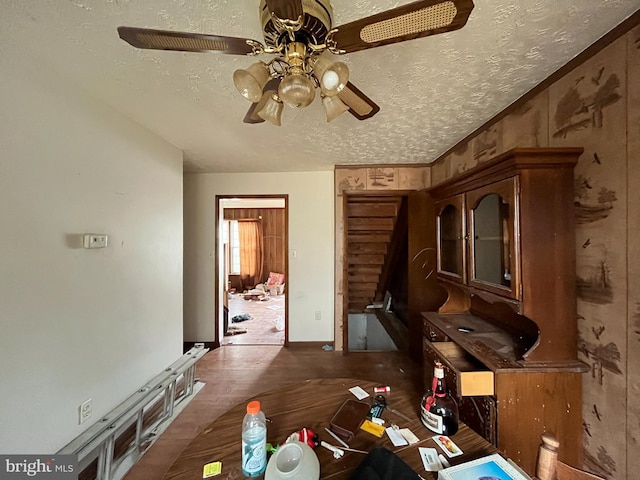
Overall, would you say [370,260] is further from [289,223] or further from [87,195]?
[87,195]

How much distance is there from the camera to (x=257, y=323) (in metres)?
4.17

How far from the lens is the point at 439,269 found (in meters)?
1.97

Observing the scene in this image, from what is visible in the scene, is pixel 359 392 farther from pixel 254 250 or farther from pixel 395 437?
pixel 254 250

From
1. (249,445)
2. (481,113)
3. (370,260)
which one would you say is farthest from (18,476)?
(370,260)

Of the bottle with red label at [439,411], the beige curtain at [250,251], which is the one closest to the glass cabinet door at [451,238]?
the bottle with red label at [439,411]

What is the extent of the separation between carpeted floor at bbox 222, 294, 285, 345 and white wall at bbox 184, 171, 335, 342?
1.57ft

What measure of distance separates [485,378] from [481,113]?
1.62 meters

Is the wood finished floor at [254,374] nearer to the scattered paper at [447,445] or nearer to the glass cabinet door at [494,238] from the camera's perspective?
the glass cabinet door at [494,238]

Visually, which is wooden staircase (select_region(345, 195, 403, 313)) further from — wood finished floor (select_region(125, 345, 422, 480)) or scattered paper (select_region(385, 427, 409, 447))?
scattered paper (select_region(385, 427, 409, 447))

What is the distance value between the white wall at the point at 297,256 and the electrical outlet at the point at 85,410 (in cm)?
161

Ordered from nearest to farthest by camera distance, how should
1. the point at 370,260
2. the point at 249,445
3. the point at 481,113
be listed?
the point at 249,445 → the point at 481,113 → the point at 370,260

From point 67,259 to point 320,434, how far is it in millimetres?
1588

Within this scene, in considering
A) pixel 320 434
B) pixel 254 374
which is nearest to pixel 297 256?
pixel 254 374

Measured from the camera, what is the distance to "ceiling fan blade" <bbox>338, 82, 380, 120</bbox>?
98 centimetres
